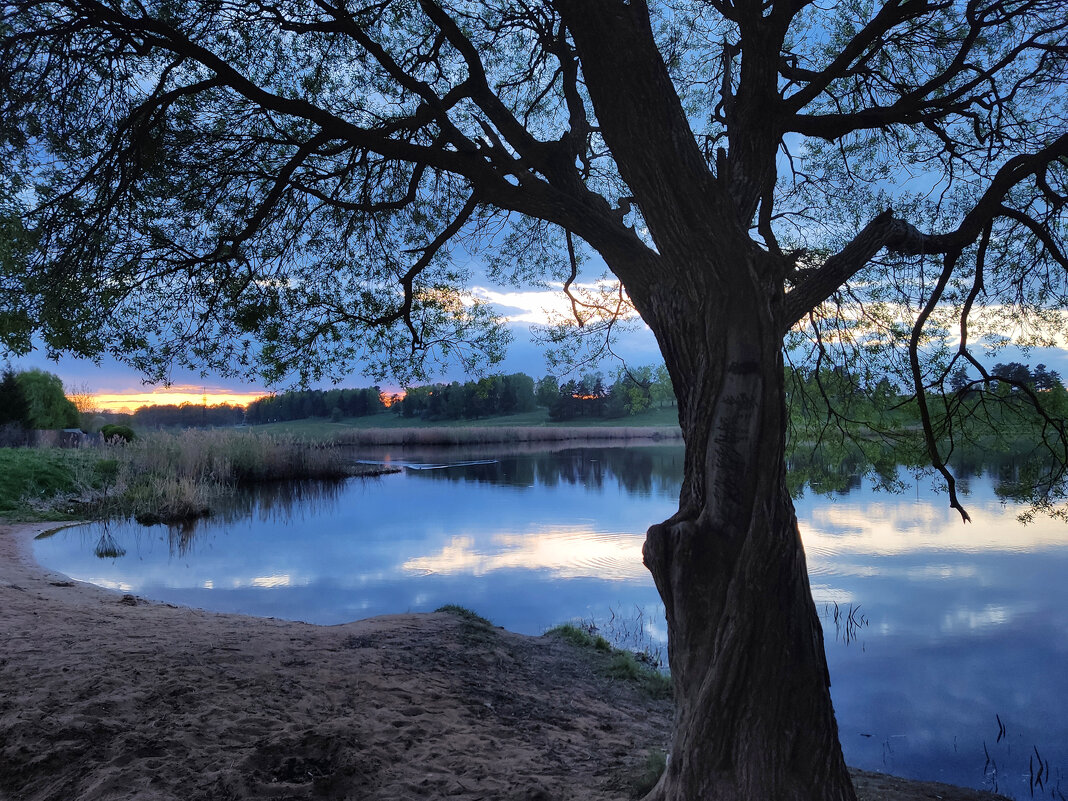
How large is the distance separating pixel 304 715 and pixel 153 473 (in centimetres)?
1488

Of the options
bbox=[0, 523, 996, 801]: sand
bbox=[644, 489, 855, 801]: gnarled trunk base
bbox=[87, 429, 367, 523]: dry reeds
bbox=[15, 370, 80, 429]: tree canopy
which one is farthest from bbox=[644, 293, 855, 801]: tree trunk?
bbox=[15, 370, 80, 429]: tree canopy

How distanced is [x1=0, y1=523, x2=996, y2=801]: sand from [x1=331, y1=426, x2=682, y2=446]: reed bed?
24.4m

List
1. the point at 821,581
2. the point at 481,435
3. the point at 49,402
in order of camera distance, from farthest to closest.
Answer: the point at 481,435 → the point at 49,402 → the point at 821,581

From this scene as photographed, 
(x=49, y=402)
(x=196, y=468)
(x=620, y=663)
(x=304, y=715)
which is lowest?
(x=620, y=663)

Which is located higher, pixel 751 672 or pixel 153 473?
pixel 751 672

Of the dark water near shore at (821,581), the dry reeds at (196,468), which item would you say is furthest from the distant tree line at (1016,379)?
the dry reeds at (196,468)

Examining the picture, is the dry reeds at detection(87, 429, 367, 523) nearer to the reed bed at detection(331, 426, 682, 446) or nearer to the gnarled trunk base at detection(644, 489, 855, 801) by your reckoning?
the reed bed at detection(331, 426, 682, 446)

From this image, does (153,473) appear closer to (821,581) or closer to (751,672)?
(821,581)

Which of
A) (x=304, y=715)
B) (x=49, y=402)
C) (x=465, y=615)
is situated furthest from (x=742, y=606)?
(x=49, y=402)

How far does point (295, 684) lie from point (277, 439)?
1891 cm

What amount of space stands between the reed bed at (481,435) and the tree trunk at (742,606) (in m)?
26.9

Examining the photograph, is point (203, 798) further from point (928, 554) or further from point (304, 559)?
point (928, 554)

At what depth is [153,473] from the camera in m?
16.5

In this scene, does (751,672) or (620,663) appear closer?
(751,672)
